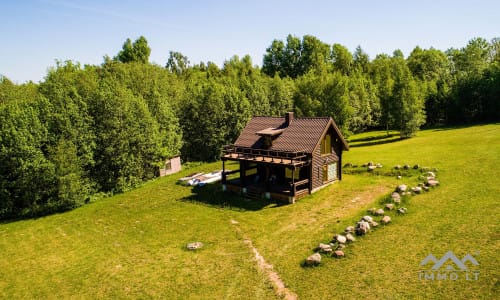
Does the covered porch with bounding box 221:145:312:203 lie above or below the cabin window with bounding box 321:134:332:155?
below

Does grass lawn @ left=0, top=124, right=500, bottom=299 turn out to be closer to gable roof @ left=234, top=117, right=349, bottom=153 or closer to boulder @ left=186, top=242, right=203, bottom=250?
boulder @ left=186, top=242, right=203, bottom=250

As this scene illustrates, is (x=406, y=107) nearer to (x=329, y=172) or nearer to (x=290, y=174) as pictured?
(x=329, y=172)

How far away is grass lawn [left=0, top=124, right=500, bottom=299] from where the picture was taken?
17016 mm

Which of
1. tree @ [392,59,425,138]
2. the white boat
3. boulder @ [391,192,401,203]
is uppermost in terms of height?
tree @ [392,59,425,138]

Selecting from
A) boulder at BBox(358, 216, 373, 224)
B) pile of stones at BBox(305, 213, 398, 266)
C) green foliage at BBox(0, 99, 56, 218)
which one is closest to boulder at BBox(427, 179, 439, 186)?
pile of stones at BBox(305, 213, 398, 266)

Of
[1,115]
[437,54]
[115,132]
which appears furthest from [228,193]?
[437,54]

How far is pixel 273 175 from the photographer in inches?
1305

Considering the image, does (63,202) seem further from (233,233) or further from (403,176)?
(403,176)

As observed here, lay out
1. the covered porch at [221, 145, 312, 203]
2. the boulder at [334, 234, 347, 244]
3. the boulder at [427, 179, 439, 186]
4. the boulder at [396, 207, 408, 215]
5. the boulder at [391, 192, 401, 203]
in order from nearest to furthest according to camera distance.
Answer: the boulder at [334, 234, 347, 244]
the boulder at [396, 207, 408, 215]
the boulder at [391, 192, 401, 203]
the boulder at [427, 179, 439, 186]
the covered porch at [221, 145, 312, 203]

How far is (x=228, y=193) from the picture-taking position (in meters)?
33.3

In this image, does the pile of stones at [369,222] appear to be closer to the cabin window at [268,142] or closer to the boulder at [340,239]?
the boulder at [340,239]

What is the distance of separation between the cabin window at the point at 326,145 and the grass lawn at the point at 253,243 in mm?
3401

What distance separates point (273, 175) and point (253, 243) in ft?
38.4

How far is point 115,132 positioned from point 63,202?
8370 mm
